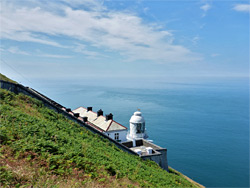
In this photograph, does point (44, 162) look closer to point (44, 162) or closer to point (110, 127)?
point (44, 162)

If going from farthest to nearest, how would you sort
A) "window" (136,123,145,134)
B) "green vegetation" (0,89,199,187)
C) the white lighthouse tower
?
"window" (136,123,145,134) < the white lighthouse tower < "green vegetation" (0,89,199,187)

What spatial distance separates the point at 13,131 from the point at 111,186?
5489 mm

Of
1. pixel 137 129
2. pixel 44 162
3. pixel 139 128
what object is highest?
pixel 44 162

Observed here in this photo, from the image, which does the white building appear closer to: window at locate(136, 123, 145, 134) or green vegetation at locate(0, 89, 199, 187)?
window at locate(136, 123, 145, 134)

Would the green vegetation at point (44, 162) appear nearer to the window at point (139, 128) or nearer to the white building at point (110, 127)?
the white building at point (110, 127)

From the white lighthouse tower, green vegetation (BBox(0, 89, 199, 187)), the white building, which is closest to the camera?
green vegetation (BBox(0, 89, 199, 187))

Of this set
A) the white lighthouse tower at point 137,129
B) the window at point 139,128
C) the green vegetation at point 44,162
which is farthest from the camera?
the window at point 139,128

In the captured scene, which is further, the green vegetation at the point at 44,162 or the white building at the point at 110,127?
the white building at the point at 110,127

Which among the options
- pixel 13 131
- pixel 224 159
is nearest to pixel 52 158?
pixel 13 131

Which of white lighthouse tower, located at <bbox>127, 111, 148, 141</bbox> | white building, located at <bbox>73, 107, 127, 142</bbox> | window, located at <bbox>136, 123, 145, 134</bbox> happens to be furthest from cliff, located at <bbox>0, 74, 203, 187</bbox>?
window, located at <bbox>136, 123, 145, 134</bbox>

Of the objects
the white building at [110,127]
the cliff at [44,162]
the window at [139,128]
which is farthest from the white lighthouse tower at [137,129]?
the cliff at [44,162]

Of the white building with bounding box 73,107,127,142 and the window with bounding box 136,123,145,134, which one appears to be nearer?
the white building with bounding box 73,107,127,142

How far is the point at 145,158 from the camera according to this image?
19609mm

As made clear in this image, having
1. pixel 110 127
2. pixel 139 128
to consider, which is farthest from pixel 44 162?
pixel 139 128
